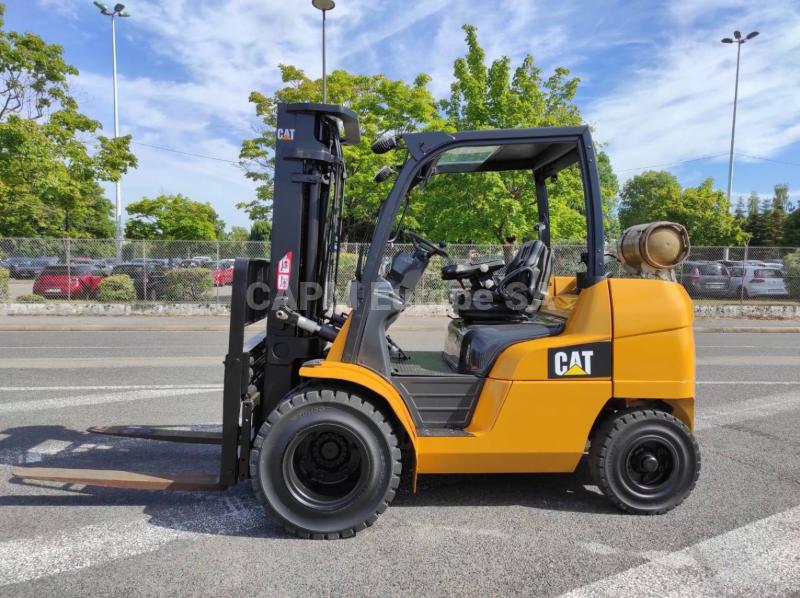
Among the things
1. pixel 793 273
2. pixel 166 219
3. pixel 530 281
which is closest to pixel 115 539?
pixel 530 281

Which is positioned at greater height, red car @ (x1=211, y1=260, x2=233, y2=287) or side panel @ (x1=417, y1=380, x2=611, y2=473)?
red car @ (x1=211, y1=260, x2=233, y2=287)

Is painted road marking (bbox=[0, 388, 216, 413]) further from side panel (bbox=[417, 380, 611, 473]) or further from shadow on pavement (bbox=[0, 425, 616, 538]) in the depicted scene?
side panel (bbox=[417, 380, 611, 473])

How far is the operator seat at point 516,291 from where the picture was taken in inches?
172

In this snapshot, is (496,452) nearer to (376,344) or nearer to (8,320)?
(376,344)

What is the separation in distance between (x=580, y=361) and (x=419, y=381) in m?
1.07

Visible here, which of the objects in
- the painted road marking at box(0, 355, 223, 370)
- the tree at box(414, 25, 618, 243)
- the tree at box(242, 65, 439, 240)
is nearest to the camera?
the painted road marking at box(0, 355, 223, 370)

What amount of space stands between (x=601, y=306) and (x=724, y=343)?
39.4 feet

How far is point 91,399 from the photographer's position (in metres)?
6.67

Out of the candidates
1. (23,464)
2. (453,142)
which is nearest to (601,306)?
(453,142)

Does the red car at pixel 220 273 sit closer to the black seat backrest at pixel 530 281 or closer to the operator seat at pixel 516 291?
the operator seat at pixel 516 291

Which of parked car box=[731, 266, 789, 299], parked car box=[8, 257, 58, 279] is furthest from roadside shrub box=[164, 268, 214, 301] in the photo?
parked car box=[731, 266, 789, 299]

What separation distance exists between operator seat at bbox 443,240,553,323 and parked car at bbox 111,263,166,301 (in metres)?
16.7

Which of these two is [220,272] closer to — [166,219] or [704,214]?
[166,219]

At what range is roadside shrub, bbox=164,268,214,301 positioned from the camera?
18875mm
